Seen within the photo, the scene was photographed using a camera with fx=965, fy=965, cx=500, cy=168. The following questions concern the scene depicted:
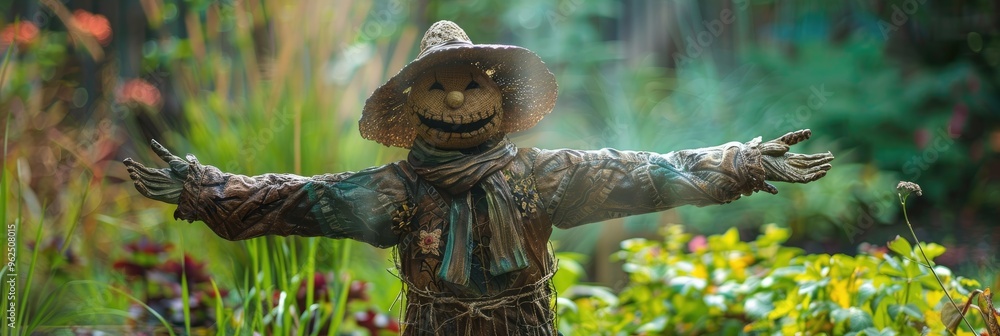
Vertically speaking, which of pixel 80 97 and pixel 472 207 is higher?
pixel 80 97

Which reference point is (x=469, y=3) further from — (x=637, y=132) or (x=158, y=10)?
(x=158, y=10)

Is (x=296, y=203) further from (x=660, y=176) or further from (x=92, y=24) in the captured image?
(x=92, y=24)

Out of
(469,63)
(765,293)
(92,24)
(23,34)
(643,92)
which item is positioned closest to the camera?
(469,63)

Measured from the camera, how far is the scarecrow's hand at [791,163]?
182 centimetres

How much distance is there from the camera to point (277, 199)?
1.91 meters

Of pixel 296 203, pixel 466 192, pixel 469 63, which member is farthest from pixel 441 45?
pixel 296 203

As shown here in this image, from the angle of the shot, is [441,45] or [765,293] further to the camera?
[765,293]

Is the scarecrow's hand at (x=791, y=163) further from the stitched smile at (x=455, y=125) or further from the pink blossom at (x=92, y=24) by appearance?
the pink blossom at (x=92, y=24)

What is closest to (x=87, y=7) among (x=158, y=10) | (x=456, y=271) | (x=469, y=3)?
(x=158, y=10)

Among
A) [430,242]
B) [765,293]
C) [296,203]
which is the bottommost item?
[765,293]

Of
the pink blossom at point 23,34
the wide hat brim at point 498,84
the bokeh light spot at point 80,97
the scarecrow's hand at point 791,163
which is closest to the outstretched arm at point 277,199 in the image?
the wide hat brim at point 498,84

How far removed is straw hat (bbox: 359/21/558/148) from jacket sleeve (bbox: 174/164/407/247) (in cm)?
14

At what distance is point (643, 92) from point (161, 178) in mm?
2969

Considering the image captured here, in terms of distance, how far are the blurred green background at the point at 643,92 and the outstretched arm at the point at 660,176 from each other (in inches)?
61.7
